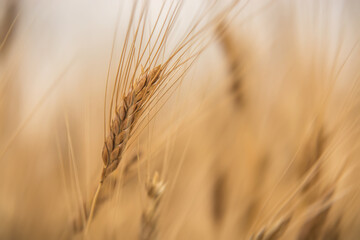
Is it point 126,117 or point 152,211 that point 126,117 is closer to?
point 126,117

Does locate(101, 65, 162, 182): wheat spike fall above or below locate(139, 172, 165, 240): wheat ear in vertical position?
above

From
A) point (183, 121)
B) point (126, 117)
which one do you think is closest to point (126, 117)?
point (126, 117)

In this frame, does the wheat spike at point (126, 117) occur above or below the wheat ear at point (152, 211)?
above

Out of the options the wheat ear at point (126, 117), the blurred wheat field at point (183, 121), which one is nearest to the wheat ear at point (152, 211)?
the blurred wheat field at point (183, 121)

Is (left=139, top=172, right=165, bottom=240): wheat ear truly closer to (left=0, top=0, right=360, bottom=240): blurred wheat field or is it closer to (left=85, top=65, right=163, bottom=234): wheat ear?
(left=0, top=0, right=360, bottom=240): blurred wheat field

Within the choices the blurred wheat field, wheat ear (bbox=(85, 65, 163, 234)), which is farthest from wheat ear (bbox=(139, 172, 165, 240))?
wheat ear (bbox=(85, 65, 163, 234))

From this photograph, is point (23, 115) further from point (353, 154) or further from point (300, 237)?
point (353, 154)

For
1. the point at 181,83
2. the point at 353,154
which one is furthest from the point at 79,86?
the point at 353,154

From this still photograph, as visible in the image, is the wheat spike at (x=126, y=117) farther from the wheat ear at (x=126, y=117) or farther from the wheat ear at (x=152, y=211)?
the wheat ear at (x=152, y=211)
